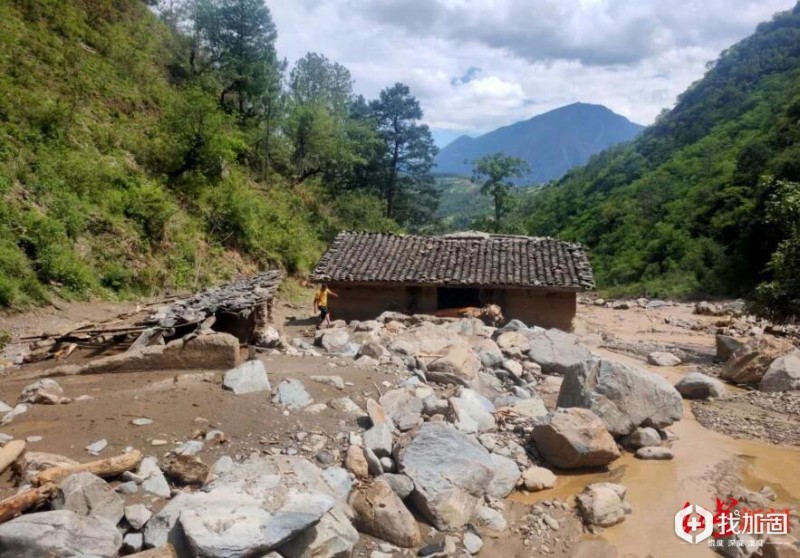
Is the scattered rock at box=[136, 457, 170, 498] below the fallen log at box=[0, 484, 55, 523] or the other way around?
below

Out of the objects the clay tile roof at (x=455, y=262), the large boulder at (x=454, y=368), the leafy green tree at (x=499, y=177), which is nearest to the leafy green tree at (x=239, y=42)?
the clay tile roof at (x=455, y=262)

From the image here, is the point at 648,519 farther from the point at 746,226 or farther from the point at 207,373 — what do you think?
the point at 746,226

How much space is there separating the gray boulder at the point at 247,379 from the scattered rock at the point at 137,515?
7.71ft

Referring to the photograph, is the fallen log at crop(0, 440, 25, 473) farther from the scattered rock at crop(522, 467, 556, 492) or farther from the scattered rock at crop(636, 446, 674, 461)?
the scattered rock at crop(636, 446, 674, 461)

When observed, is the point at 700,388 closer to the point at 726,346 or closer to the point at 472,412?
the point at 726,346

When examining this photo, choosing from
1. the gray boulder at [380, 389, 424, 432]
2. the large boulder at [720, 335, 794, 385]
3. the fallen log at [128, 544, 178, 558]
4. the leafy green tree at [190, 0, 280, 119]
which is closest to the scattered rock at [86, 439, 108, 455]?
the fallen log at [128, 544, 178, 558]

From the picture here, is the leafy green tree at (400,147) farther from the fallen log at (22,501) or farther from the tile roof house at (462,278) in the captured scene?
the fallen log at (22,501)

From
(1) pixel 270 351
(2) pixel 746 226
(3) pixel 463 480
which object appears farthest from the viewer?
(2) pixel 746 226

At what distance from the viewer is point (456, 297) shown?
1488 cm

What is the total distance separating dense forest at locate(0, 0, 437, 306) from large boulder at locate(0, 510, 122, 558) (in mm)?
8835

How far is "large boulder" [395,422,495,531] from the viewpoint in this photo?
5465mm

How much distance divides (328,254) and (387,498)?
421 inches

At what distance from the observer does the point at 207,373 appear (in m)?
7.27

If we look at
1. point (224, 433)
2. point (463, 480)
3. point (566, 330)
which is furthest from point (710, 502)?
point (566, 330)
